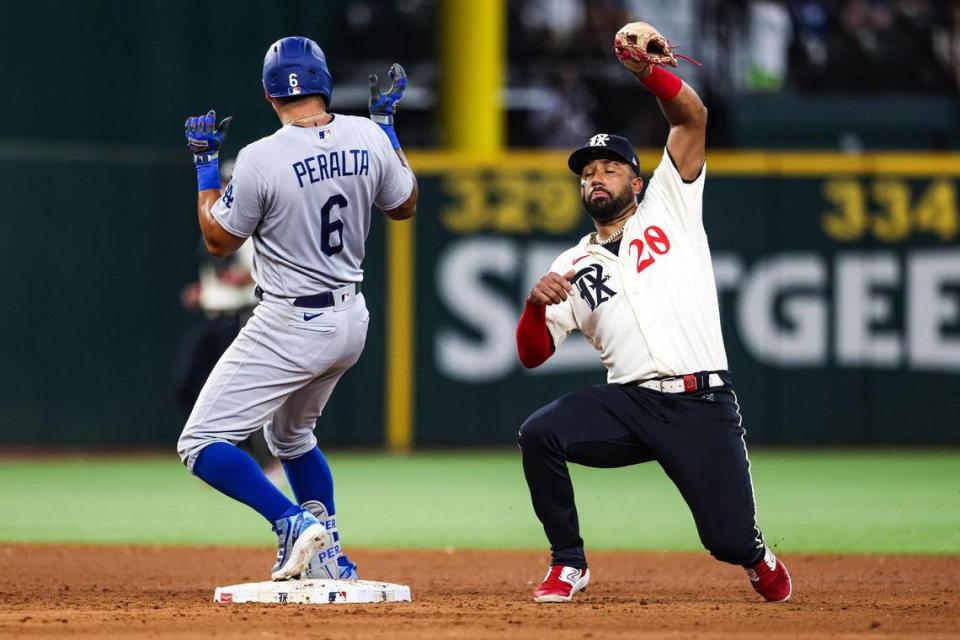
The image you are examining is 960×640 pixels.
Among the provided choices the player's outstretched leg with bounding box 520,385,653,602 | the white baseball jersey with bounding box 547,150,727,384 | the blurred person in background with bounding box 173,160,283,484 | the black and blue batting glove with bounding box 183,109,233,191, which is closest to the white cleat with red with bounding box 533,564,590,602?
the player's outstretched leg with bounding box 520,385,653,602

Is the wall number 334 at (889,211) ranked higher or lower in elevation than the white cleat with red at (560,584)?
higher

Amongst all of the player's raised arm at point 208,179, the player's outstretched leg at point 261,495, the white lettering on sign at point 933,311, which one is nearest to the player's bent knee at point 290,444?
the player's outstretched leg at point 261,495

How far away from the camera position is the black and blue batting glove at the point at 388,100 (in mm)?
6191

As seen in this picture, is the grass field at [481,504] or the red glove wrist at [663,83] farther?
the grass field at [481,504]

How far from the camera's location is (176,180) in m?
12.9

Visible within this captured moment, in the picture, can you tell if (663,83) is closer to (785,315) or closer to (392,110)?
(392,110)

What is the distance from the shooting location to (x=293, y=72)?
19.2 feet

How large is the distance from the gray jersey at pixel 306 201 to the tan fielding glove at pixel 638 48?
36.8 inches

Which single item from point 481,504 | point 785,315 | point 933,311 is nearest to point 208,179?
point 481,504

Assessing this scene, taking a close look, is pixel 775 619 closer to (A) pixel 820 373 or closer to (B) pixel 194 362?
(B) pixel 194 362

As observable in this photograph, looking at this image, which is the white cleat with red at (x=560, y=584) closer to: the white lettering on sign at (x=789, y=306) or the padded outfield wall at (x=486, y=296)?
the padded outfield wall at (x=486, y=296)

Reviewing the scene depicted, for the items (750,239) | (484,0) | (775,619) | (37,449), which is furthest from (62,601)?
(484,0)

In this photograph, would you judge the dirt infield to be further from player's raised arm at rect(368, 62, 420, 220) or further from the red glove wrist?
the red glove wrist

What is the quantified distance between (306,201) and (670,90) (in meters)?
1.36
